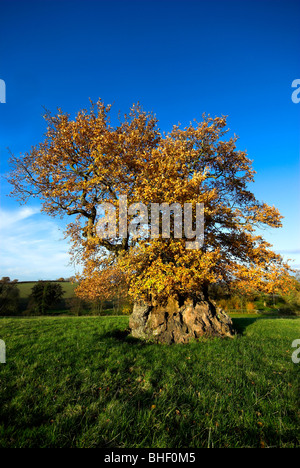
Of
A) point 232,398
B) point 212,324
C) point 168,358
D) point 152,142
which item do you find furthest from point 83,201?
point 232,398

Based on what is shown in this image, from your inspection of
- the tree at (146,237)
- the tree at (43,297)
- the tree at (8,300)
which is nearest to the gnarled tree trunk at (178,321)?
the tree at (146,237)

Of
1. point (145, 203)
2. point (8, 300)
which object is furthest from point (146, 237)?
point (8, 300)

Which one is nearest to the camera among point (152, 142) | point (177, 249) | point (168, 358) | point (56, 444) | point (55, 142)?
point (56, 444)

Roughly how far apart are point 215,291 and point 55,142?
16.5 metres

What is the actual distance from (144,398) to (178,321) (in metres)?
7.46

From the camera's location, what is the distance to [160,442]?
3312 mm

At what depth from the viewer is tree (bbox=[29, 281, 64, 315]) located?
174 ft

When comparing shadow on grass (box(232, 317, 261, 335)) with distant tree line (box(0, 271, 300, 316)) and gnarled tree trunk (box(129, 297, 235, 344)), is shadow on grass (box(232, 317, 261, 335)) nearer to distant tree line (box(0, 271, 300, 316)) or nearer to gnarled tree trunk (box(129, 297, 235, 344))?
gnarled tree trunk (box(129, 297, 235, 344))

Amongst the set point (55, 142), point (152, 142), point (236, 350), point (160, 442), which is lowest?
point (236, 350)

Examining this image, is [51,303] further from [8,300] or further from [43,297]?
[8,300]

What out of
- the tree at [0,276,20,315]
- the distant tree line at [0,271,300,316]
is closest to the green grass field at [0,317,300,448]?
the distant tree line at [0,271,300,316]

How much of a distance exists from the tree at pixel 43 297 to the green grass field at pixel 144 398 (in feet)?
172

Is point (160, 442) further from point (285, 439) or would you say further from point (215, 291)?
point (215, 291)

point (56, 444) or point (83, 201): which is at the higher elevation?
point (83, 201)
